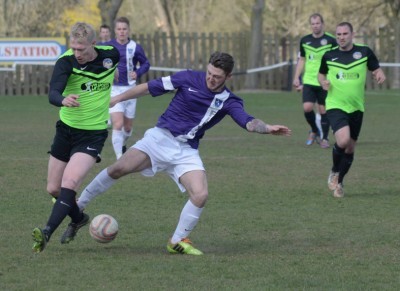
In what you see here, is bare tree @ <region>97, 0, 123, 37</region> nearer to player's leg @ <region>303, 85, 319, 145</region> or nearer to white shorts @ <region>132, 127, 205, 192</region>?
player's leg @ <region>303, 85, 319, 145</region>

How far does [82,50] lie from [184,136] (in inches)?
43.1

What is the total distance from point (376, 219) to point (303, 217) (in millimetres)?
720

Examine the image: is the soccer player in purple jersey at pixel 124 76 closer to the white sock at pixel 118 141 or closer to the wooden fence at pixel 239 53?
the white sock at pixel 118 141

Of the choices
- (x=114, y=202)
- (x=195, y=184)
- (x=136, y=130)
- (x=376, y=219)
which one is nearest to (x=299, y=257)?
(x=195, y=184)

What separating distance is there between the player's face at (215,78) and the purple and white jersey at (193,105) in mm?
61

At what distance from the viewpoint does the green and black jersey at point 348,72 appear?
39.9ft

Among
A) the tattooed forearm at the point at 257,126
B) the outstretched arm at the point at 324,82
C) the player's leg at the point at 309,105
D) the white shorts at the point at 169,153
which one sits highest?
the tattooed forearm at the point at 257,126

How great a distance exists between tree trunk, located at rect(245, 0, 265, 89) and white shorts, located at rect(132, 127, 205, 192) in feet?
85.1

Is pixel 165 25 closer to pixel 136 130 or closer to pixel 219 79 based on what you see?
pixel 136 130

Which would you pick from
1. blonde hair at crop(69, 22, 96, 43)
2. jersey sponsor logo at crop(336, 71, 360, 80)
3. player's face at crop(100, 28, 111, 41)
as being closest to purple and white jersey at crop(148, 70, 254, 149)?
blonde hair at crop(69, 22, 96, 43)

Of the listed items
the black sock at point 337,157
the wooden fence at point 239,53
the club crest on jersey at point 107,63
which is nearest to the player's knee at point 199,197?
the club crest on jersey at point 107,63

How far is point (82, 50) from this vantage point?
27.5 ft

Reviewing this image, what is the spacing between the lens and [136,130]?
21000 millimetres

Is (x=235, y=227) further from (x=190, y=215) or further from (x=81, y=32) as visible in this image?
(x=81, y=32)
